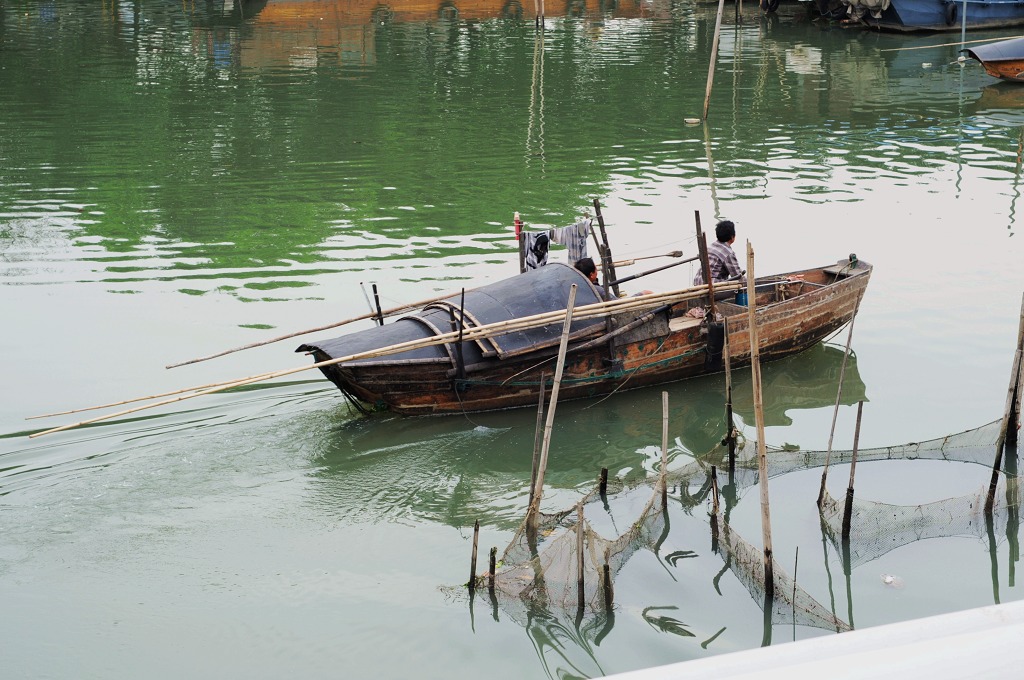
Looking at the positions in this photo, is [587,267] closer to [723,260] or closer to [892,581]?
[723,260]

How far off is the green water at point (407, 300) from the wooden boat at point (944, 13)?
10.2ft

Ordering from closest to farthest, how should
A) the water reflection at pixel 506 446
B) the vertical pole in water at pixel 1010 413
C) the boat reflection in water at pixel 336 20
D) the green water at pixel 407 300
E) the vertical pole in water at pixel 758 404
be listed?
the vertical pole in water at pixel 758 404 → the green water at pixel 407 300 → the vertical pole in water at pixel 1010 413 → the water reflection at pixel 506 446 → the boat reflection in water at pixel 336 20

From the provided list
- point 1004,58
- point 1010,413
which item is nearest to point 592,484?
point 1010,413

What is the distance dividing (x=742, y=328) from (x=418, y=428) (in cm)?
332

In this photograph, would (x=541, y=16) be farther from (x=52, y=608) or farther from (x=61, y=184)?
(x=52, y=608)

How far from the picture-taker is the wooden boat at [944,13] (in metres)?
30.2

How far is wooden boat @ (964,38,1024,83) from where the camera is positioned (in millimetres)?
23391

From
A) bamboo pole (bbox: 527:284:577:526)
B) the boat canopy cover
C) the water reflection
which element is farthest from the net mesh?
the boat canopy cover

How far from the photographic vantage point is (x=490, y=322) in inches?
377

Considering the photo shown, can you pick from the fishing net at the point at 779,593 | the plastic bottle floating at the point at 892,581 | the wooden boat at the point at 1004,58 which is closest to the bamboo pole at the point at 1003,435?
the plastic bottle floating at the point at 892,581

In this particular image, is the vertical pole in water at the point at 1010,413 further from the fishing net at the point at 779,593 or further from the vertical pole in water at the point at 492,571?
the vertical pole in water at the point at 492,571

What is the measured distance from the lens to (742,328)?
10.4 m

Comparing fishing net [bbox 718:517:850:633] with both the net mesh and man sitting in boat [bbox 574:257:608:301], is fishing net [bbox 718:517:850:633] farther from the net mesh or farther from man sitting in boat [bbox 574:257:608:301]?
man sitting in boat [bbox 574:257:608:301]

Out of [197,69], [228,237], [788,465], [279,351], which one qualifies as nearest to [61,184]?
[228,237]
